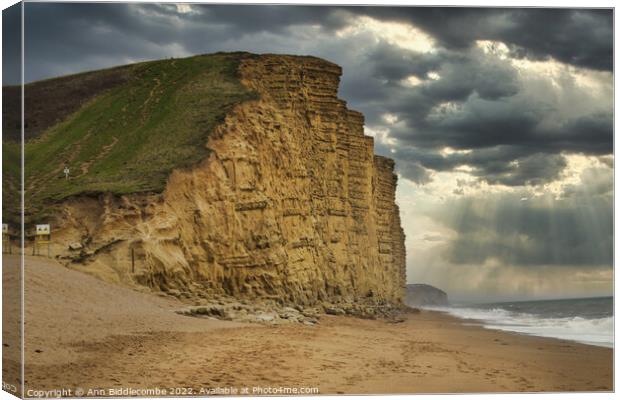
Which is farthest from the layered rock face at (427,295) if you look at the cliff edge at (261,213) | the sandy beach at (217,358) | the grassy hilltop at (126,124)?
the sandy beach at (217,358)

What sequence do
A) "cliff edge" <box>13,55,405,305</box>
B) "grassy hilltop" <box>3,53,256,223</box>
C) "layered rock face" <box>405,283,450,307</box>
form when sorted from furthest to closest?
"layered rock face" <box>405,283,450,307</box> → "grassy hilltop" <box>3,53,256,223</box> → "cliff edge" <box>13,55,405,305</box>

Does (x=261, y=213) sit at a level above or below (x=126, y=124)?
below

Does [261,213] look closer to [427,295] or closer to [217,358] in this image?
[217,358]

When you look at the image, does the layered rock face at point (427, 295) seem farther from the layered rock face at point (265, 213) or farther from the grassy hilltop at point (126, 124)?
the grassy hilltop at point (126, 124)

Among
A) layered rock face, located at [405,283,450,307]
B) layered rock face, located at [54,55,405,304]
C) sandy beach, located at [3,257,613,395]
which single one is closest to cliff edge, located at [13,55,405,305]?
layered rock face, located at [54,55,405,304]

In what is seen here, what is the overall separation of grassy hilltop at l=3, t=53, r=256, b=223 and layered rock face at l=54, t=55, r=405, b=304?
811mm

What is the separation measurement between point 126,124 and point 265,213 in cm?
810

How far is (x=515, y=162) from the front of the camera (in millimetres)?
17516

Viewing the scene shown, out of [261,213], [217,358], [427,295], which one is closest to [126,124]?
[261,213]

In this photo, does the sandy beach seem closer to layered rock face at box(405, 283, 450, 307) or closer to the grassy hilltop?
the grassy hilltop

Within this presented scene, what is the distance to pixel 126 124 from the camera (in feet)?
104

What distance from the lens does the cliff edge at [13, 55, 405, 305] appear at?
922 inches

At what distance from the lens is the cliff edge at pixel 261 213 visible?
23.4m

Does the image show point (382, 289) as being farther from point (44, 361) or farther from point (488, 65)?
point (44, 361)
